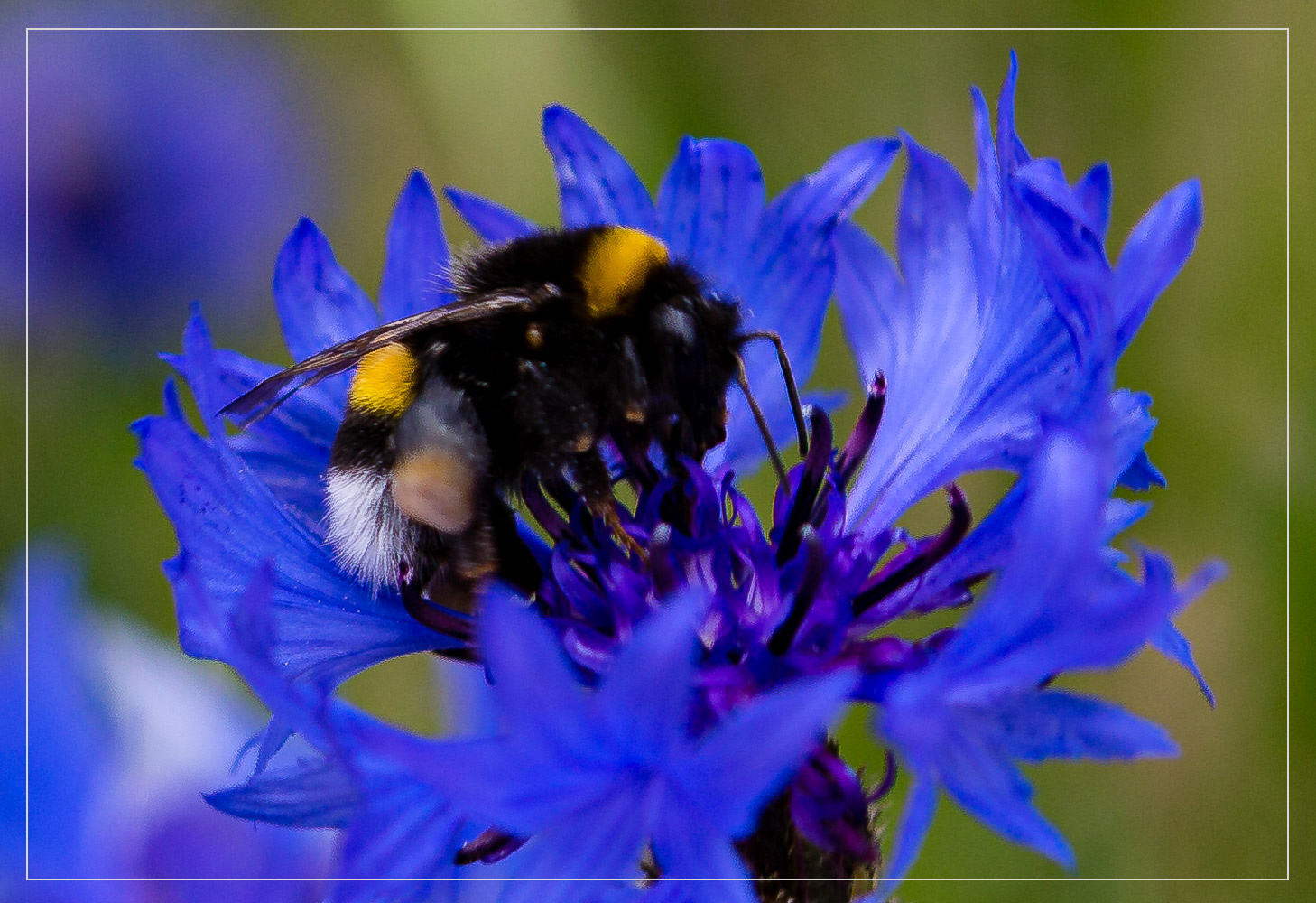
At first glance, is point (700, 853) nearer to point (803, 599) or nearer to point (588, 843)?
point (588, 843)

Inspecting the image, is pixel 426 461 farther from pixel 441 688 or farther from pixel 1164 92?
pixel 1164 92

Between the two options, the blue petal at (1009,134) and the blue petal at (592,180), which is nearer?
the blue petal at (1009,134)

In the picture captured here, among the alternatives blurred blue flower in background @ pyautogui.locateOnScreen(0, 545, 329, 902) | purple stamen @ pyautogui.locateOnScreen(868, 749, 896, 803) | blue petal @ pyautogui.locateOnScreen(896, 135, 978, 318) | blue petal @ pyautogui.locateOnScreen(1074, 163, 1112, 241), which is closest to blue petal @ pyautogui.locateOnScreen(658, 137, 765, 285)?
blue petal @ pyautogui.locateOnScreen(896, 135, 978, 318)

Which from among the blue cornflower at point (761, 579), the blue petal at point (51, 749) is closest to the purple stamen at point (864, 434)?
the blue cornflower at point (761, 579)

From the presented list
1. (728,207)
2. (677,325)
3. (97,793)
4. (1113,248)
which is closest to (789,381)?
(677,325)

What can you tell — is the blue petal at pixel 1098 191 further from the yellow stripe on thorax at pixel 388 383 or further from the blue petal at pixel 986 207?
the yellow stripe on thorax at pixel 388 383

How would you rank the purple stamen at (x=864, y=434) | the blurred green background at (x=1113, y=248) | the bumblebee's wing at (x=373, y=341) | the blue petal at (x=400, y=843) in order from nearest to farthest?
the blue petal at (x=400, y=843), the bumblebee's wing at (x=373, y=341), the purple stamen at (x=864, y=434), the blurred green background at (x=1113, y=248)

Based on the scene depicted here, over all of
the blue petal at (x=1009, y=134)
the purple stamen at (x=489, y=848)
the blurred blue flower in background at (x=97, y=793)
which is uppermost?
the blue petal at (x=1009, y=134)
